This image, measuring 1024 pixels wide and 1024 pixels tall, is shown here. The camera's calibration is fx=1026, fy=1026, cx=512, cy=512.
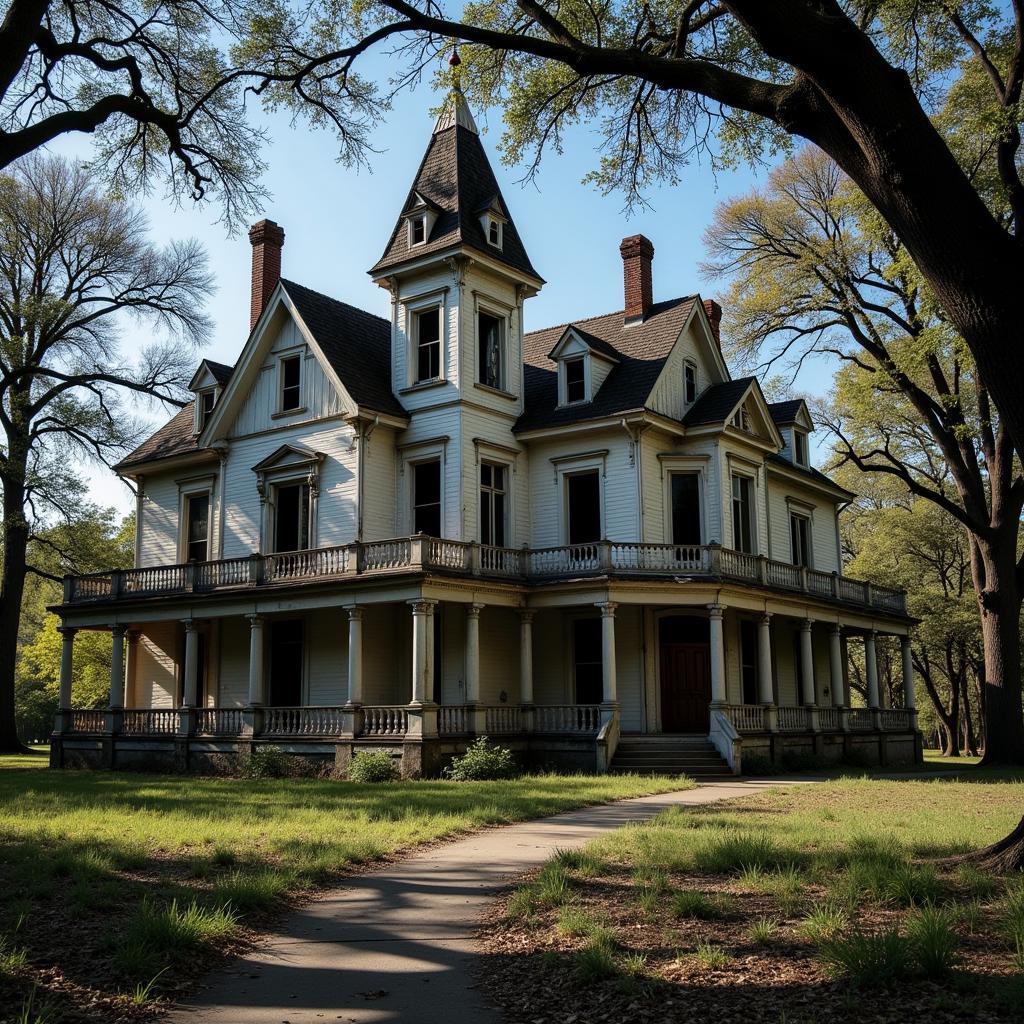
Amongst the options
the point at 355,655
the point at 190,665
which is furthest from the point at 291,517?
the point at 355,655

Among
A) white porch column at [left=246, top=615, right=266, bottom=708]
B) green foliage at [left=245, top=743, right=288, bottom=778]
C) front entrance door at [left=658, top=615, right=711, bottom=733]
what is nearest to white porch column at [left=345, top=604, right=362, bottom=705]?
green foliage at [left=245, top=743, right=288, bottom=778]

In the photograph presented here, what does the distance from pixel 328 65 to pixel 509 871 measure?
34.0ft

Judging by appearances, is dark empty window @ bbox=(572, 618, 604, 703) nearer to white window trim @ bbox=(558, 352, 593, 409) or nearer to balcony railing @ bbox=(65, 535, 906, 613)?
balcony railing @ bbox=(65, 535, 906, 613)

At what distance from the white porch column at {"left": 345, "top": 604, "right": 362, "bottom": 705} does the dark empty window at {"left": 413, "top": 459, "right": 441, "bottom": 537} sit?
10.7 feet

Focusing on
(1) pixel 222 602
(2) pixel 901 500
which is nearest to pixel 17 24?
(1) pixel 222 602

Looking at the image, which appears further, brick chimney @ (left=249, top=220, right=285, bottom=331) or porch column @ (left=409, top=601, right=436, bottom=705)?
brick chimney @ (left=249, top=220, right=285, bottom=331)

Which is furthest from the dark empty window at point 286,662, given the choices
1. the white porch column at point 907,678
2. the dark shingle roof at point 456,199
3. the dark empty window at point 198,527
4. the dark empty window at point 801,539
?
the white porch column at point 907,678

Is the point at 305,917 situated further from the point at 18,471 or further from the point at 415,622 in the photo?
the point at 18,471

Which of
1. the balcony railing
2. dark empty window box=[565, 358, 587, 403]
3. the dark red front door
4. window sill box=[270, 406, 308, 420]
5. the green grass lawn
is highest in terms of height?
dark empty window box=[565, 358, 587, 403]

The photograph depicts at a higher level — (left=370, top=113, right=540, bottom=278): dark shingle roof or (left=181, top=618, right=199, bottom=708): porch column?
(left=370, top=113, right=540, bottom=278): dark shingle roof

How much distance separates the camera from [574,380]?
29344 mm

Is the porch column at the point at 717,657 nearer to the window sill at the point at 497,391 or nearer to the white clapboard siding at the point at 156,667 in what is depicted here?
the window sill at the point at 497,391

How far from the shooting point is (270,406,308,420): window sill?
29.0 metres

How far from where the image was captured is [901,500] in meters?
57.4
